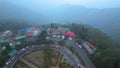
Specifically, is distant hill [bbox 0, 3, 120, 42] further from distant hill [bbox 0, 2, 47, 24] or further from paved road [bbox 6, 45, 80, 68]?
paved road [bbox 6, 45, 80, 68]

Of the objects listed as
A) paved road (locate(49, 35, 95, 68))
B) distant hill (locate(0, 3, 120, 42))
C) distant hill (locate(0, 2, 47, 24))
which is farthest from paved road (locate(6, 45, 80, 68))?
distant hill (locate(0, 2, 47, 24))

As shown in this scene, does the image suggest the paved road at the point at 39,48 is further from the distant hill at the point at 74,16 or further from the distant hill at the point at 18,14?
the distant hill at the point at 18,14

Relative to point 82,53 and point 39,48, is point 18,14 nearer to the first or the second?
point 39,48

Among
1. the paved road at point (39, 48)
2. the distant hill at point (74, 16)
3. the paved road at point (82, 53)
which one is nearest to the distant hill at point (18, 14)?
the distant hill at point (74, 16)

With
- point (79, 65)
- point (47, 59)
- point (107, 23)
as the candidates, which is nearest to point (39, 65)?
point (47, 59)

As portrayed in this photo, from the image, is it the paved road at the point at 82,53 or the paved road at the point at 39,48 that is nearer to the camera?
the paved road at the point at 39,48

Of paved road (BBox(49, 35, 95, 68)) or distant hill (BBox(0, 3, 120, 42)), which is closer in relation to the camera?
paved road (BBox(49, 35, 95, 68))

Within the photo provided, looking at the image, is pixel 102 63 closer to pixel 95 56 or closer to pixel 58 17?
pixel 95 56

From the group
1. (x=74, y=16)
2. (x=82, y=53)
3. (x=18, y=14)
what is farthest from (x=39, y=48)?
(x=74, y=16)
